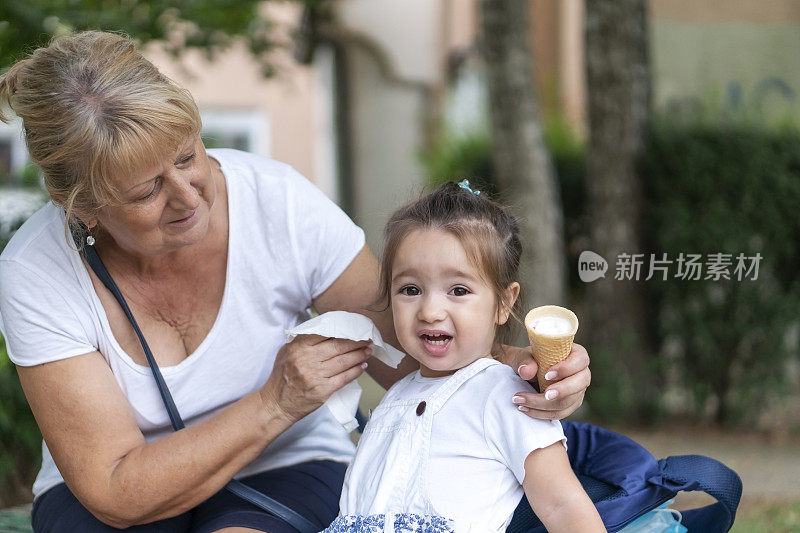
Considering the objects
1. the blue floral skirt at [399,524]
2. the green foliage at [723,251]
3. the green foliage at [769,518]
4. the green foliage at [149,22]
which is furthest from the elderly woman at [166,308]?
the green foliage at [723,251]

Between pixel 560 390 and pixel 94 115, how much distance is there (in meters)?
1.10

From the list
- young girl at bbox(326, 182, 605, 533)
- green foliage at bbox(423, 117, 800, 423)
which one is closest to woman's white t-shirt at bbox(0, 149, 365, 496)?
young girl at bbox(326, 182, 605, 533)

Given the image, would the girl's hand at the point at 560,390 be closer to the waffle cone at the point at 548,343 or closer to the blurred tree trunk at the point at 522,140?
the waffle cone at the point at 548,343

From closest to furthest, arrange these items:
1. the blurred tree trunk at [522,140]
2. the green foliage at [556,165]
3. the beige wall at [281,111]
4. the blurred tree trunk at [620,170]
A: 1. the blurred tree trunk at [620,170]
2. the blurred tree trunk at [522,140]
3. the green foliage at [556,165]
4. the beige wall at [281,111]

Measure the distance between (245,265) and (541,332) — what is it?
864 millimetres

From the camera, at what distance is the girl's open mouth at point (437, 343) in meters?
2.08

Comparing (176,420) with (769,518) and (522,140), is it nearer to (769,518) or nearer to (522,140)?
(769,518)

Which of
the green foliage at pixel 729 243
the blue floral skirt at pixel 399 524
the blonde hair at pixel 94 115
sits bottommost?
the green foliage at pixel 729 243

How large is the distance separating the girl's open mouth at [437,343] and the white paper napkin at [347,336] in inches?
6.1

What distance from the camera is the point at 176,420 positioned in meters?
2.32

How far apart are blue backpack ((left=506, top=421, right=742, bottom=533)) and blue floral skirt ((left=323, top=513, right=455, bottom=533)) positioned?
23 centimetres

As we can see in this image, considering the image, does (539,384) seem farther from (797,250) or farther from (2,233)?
(797,250)

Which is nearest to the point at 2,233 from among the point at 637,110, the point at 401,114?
the point at 637,110

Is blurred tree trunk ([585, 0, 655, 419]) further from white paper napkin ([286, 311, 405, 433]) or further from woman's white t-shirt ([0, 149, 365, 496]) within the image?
white paper napkin ([286, 311, 405, 433])
